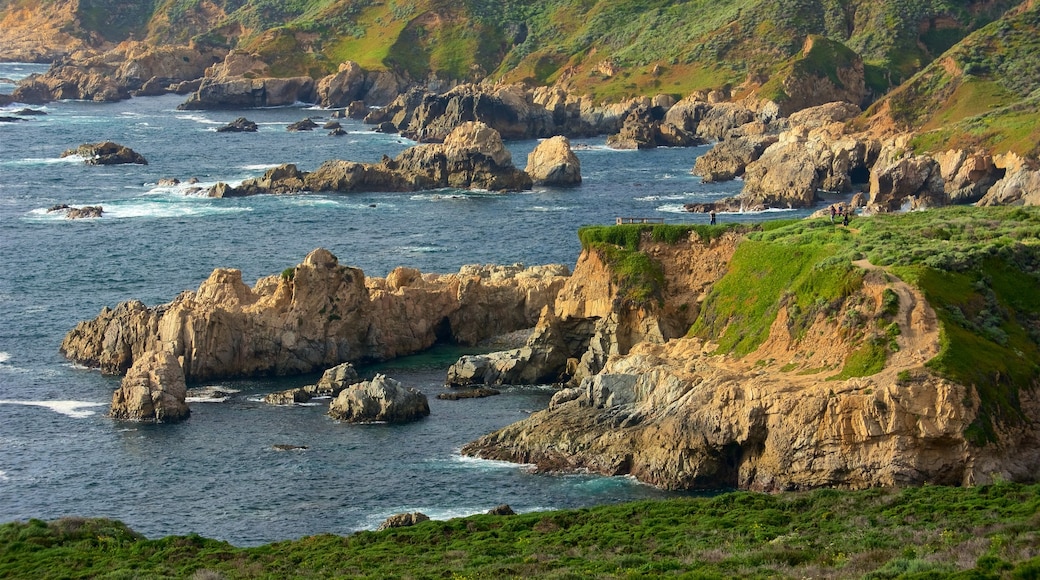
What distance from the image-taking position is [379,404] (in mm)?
83625

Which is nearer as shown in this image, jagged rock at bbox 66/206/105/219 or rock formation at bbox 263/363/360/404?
rock formation at bbox 263/363/360/404

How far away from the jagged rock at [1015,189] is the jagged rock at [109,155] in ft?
325

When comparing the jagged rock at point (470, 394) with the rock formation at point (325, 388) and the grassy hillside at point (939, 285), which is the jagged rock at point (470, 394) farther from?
the grassy hillside at point (939, 285)

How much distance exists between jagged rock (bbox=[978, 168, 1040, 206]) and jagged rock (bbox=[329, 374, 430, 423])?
215ft

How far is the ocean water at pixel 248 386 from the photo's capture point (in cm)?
7156

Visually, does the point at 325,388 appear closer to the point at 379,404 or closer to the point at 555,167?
the point at 379,404

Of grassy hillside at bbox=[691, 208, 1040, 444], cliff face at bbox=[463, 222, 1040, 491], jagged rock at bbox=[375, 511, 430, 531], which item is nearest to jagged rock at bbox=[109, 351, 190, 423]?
cliff face at bbox=[463, 222, 1040, 491]

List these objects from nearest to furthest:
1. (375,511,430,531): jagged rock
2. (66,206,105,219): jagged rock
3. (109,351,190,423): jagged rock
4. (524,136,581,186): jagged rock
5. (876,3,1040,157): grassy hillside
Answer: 1. (375,511,430,531): jagged rock
2. (109,351,190,423): jagged rock
3. (66,206,105,219): jagged rock
4. (876,3,1040,157): grassy hillside
5. (524,136,581,186): jagged rock

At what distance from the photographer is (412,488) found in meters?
72.8

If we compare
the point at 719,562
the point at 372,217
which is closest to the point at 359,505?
the point at 719,562

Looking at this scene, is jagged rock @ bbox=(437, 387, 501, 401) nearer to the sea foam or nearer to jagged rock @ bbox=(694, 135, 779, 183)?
the sea foam

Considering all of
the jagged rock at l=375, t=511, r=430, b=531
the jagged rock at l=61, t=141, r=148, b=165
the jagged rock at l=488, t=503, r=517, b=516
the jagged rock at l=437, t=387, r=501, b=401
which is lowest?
the jagged rock at l=375, t=511, r=430, b=531

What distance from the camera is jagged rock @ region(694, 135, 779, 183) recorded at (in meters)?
175

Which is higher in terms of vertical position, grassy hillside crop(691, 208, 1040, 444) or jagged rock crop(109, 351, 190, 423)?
grassy hillside crop(691, 208, 1040, 444)
